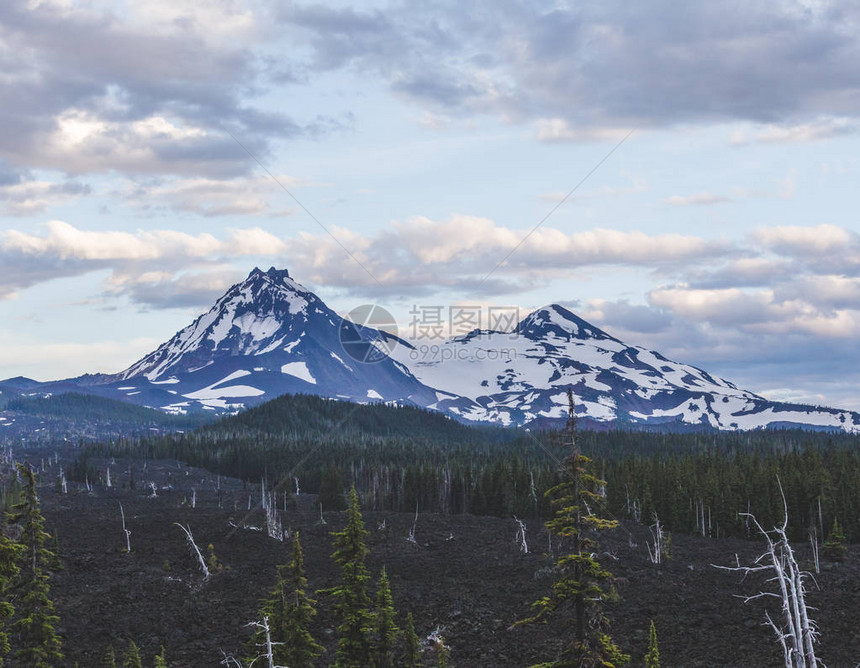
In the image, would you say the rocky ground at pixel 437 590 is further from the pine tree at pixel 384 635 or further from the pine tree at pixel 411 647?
the pine tree at pixel 384 635

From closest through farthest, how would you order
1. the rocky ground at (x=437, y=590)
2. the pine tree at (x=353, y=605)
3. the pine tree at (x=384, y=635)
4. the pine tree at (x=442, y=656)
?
the pine tree at (x=442, y=656), the pine tree at (x=353, y=605), the pine tree at (x=384, y=635), the rocky ground at (x=437, y=590)

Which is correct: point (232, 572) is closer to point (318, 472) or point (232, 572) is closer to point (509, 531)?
point (509, 531)

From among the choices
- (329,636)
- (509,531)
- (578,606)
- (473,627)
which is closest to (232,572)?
(329,636)

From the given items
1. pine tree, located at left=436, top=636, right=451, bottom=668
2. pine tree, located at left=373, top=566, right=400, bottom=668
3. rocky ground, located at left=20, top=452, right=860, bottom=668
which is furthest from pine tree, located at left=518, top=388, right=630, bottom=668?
rocky ground, located at left=20, top=452, right=860, bottom=668

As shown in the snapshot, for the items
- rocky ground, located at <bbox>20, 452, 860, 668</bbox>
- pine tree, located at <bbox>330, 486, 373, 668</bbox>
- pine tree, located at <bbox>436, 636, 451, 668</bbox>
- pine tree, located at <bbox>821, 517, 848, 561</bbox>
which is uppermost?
pine tree, located at <bbox>330, 486, 373, 668</bbox>

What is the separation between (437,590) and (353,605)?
3389cm

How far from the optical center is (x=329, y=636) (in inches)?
2335

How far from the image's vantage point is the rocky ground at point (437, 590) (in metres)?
54.8

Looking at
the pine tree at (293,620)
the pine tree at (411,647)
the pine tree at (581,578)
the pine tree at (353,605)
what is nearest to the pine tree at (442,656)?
the pine tree at (411,647)

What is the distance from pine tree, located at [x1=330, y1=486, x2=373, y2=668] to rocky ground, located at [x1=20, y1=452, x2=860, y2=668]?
1549cm

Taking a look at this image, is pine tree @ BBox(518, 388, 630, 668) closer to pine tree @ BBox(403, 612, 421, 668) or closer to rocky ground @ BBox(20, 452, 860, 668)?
pine tree @ BBox(403, 612, 421, 668)

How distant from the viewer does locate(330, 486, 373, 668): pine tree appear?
128 ft

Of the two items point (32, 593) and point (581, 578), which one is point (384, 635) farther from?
point (32, 593)

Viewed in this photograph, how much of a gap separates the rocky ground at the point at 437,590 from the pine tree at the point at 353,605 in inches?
610
